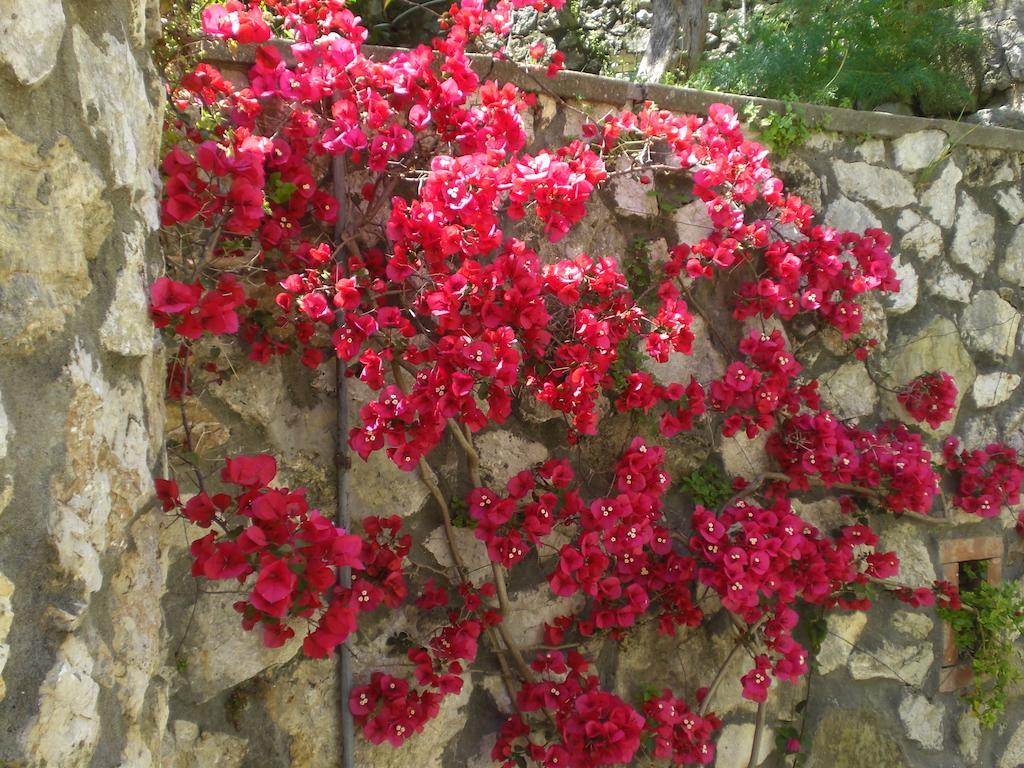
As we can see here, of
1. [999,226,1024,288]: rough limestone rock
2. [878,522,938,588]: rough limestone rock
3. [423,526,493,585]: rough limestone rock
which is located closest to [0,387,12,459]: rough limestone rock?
[423,526,493,585]: rough limestone rock

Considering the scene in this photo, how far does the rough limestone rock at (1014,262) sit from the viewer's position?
2.95 meters

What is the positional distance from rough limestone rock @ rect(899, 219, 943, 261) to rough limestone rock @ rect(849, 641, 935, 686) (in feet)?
4.30

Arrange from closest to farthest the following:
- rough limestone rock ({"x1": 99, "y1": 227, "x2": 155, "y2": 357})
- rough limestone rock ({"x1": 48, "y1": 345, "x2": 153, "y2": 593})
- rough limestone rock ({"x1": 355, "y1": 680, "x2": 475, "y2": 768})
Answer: rough limestone rock ({"x1": 48, "y1": 345, "x2": 153, "y2": 593})
rough limestone rock ({"x1": 99, "y1": 227, "x2": 155, "y2": 357})
rough limestone rock ({"x1": 355, "y1": 680, "x2": 475, "y2": 768})

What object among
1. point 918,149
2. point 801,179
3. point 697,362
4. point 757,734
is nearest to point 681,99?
point 801,179

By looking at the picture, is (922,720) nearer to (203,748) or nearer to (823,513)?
(823,513)

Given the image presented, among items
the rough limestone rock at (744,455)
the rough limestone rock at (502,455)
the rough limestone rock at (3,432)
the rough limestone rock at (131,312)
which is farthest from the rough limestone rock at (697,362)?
the rough limestone rock at (3,432)

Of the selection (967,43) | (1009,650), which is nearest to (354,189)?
(1009,650)

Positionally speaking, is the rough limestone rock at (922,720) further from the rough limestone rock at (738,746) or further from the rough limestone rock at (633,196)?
the rough limestone rock at (633,196)

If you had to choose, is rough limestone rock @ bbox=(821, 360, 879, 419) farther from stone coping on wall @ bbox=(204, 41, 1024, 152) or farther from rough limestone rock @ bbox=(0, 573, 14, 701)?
rough limestone rock @ bbox=(0, 573, 14, 701)

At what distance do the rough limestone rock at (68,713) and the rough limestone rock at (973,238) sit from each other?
2874 mm

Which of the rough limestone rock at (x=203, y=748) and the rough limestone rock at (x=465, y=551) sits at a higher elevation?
the rough limestone rock at (x=465, y=551)

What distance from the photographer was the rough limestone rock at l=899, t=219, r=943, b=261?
2.74 m

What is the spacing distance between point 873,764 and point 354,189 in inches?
92.8

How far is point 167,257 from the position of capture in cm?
156
